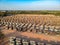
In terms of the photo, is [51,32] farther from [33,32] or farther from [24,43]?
[24,43]

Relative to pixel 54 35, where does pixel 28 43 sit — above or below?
above

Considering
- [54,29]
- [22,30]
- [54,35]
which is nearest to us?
[54,35]

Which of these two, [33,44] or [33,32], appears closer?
[33,44]

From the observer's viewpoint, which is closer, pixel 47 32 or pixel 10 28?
pixel 47 32

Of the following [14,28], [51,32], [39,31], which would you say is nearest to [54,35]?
Result: [51,32]

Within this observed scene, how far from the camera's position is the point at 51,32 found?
1192 cm

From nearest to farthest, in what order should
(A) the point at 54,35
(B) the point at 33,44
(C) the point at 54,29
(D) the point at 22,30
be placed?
1. (B) the point at 33,44
2. (A) the point at 54,35
3. (C) the point at 54,29
4. (D) the point at 22,30

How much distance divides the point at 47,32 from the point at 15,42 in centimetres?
494

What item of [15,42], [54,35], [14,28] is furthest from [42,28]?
[15,42]

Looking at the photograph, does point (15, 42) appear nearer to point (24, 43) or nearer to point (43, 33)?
point (24, 43)

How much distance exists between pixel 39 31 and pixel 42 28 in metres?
0.53

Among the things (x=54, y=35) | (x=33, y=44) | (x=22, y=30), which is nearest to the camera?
(x=33, y=44)

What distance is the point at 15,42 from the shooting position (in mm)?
7543

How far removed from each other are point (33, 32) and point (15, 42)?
16.3 feet
